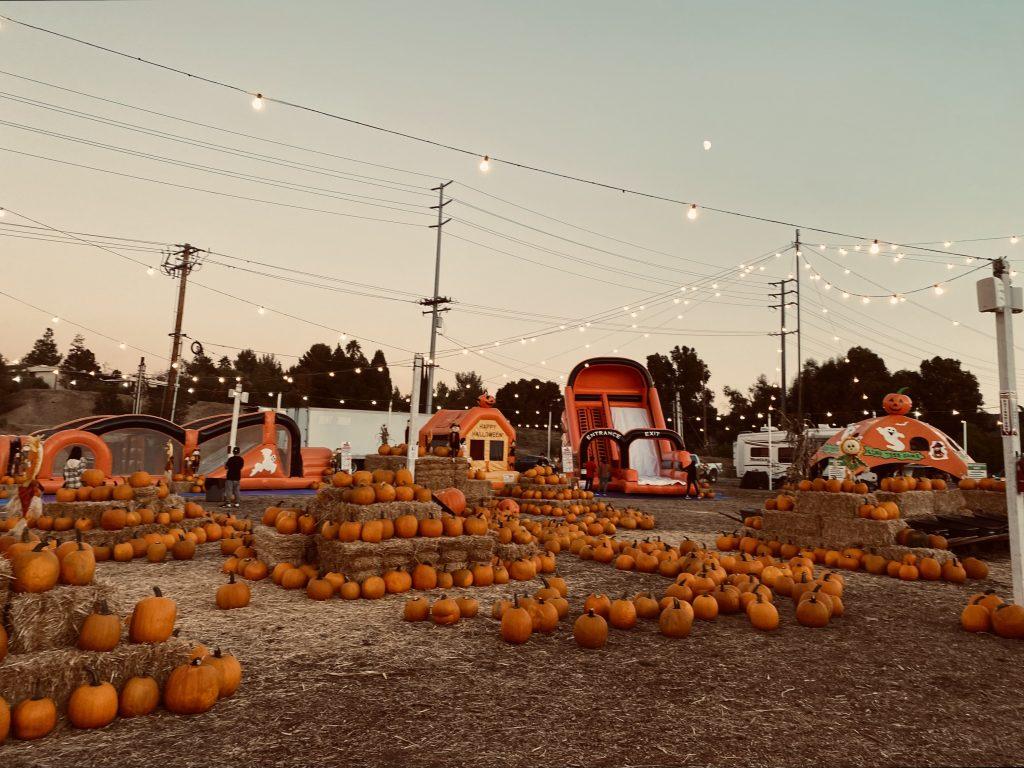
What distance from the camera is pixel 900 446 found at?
1305cm

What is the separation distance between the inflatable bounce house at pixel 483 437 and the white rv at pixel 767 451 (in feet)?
44.3

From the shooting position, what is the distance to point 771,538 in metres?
9.37

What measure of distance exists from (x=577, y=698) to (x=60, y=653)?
292 cm

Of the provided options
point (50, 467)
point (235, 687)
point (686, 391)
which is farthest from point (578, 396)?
point (686, 391)

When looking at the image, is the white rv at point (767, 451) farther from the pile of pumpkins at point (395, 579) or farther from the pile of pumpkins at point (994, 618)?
the pile of pumpkins at point (395, 579)

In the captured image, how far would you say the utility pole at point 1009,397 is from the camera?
5.34 meters

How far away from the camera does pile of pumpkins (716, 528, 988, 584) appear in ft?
24.3

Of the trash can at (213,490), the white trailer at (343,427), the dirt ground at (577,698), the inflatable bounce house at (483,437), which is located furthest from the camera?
the white trailer at (343,427)

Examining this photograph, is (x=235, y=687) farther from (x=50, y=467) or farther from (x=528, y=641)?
(x=50, y=467)

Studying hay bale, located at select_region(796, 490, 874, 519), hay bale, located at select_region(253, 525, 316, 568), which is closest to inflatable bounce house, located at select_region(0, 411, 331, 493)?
hay bale, located at select_region(253, 525, 316, 568)

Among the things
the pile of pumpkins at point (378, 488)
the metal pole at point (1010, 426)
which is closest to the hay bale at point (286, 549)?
the pile of pumpkins at point (378, 488)

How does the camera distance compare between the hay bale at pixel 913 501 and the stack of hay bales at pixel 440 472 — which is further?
the stack of hay bales at pixel 440 472

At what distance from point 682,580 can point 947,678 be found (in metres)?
2.31

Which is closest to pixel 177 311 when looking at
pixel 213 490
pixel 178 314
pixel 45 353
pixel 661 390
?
pixel 178 314
